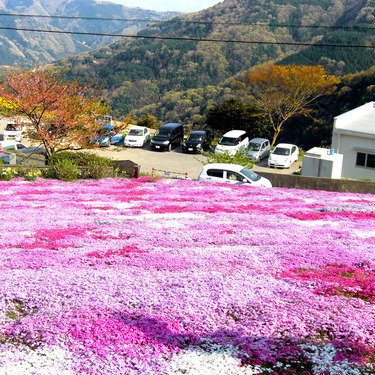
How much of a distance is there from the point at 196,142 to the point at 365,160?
12.5 meters

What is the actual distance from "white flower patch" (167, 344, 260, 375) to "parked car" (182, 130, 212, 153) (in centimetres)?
2891

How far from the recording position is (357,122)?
29078mm

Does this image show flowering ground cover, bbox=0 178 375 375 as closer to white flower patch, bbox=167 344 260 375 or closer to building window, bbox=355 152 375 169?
white flower patch, bbox=167 344 260 375

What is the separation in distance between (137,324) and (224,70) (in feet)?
313

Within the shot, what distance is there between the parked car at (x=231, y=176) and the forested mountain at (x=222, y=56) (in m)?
51.7

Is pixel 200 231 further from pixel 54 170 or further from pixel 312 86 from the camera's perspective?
pixel 312 86

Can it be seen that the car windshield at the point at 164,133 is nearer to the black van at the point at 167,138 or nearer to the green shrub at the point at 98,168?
the black van at the point at 167,138

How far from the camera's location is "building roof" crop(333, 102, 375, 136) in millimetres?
27219

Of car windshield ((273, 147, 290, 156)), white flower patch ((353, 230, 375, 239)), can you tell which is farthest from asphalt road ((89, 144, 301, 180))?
white flower patch ((353, 230, 375, 239))

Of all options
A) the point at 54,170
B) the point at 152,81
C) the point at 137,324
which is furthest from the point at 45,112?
the point at 152,81

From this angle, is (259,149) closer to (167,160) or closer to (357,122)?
(167,160)

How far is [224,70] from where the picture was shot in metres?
97.4

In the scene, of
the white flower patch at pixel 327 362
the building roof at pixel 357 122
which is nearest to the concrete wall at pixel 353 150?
the building roof at pixel 357 122

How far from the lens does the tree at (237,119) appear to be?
39312 millimetres
